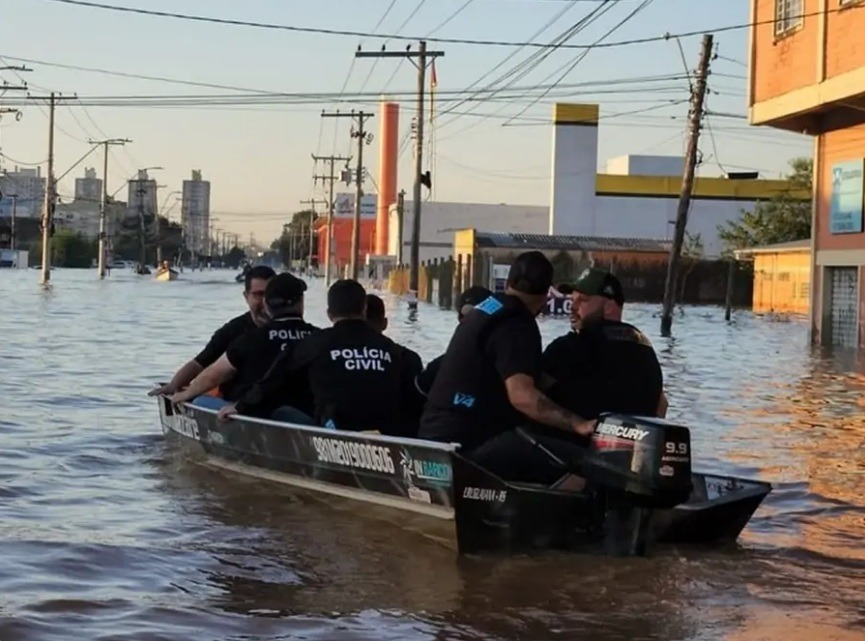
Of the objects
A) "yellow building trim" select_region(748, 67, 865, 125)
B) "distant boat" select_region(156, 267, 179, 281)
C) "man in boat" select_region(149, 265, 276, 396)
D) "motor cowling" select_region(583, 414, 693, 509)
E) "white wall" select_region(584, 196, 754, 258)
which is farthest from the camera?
"distant boat" select_region(156, 267, 179, 281)

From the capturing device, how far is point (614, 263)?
6044 cm

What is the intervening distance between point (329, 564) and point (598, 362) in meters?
2.04

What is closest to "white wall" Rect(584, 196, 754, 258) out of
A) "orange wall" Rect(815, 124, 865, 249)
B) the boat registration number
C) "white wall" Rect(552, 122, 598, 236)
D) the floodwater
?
"white wall" Rect(552, 122, 598, 236)

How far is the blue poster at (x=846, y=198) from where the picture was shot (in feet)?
103

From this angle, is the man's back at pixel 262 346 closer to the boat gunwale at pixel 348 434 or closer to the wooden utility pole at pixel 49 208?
the boat gunwale at pixel 348 434

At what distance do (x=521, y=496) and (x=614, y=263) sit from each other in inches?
2079

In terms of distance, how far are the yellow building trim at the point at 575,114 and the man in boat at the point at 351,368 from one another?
73.4 metres

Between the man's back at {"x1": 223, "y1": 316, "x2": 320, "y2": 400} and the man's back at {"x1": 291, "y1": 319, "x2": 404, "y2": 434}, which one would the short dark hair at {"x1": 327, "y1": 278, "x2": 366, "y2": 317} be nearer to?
the man's back at {"x1": 291, "y1": 319, "x2": 404, "y2": 434}

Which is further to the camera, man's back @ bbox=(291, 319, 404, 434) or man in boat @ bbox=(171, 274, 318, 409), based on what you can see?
man in boat @ bbox=(171, 274, 318, 409)

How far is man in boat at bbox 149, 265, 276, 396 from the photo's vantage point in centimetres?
1142

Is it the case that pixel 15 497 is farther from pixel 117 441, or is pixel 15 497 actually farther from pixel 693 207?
pixel 693 207

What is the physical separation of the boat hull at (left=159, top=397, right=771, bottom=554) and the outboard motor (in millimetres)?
294

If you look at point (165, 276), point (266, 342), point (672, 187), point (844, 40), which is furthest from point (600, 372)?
point (165, 276)

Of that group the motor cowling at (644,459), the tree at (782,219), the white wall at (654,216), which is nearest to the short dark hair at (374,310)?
the motor cowling at (644,459)
